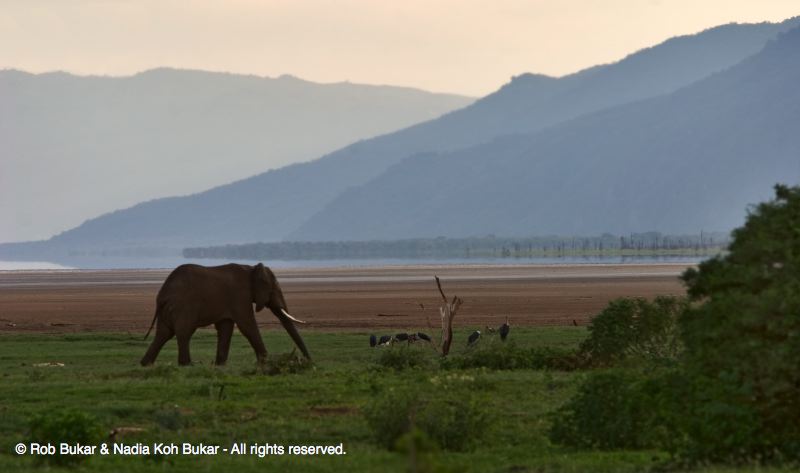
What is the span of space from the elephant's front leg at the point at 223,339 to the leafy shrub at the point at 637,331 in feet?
32.5

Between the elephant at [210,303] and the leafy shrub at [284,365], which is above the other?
the elephant at [210,303]

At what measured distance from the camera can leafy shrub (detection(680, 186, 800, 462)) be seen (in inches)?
714

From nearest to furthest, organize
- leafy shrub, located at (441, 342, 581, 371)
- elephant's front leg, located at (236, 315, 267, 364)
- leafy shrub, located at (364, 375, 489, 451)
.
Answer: leafy shrub, located at (364, 375, 489, 451)
leafy shrub, located at (441, 342, 581, 371)
elephant's front leg, located at (236, 315, 267, 364)

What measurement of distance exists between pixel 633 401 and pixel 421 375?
10914mm

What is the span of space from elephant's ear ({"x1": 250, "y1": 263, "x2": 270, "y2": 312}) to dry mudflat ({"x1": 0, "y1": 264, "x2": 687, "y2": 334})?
272 inches

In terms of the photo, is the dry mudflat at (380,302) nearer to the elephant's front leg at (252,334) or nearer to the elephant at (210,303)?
the elephant at (210,303)

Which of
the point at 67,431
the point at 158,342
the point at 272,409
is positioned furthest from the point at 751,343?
the point at 158,342

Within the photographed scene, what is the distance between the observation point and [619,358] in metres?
34.6

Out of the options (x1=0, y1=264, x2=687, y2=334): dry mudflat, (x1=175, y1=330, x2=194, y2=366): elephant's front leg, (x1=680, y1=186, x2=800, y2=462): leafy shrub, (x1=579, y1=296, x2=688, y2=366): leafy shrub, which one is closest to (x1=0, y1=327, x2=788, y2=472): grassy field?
(x1=680, y1=186, x2=800, y2=462): leafy shrub

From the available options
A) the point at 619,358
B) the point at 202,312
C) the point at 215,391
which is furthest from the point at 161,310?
the point at 619,358

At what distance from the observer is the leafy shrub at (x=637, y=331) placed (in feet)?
111

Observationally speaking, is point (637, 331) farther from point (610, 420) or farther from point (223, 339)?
point (610, 420)

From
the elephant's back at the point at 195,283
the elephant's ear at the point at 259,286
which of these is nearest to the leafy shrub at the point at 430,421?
the elephant's back at the point at 195,283

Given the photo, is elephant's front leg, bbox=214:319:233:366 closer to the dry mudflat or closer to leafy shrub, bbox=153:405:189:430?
the dry mudflat
